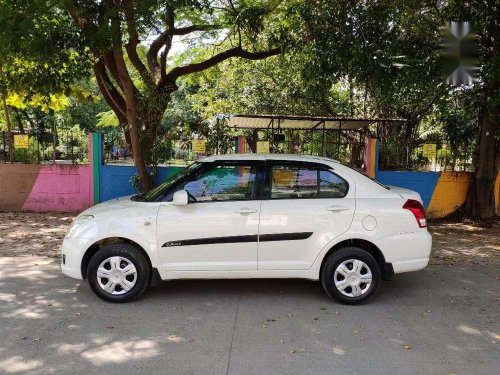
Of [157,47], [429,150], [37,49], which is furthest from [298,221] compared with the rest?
[157,47]

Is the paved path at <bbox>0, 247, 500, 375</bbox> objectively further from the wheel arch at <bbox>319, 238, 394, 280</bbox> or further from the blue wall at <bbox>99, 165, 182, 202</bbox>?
the blue wall at <bbox>99, 165, 182, 202</bbox>

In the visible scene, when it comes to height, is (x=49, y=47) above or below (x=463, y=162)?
above

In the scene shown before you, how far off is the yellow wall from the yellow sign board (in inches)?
20.0

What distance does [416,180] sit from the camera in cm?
1034

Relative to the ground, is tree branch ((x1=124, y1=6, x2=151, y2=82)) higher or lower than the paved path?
higher

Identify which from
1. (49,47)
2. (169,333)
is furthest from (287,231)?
(49,47)

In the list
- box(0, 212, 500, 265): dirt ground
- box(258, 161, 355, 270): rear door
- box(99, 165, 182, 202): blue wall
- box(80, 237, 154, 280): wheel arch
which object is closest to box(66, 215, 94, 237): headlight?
box(80, 237, 154, 280): wheel arch

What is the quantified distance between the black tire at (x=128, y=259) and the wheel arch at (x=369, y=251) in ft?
6.17

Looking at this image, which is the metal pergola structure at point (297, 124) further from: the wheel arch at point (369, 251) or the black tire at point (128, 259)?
the black tire at point (128, 259)

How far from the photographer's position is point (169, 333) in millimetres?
4199

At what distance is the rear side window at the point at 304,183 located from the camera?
502 centimetres

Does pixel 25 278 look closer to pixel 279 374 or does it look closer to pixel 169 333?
pixel 169 333

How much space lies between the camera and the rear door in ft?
16.0

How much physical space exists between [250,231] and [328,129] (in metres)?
8.42
